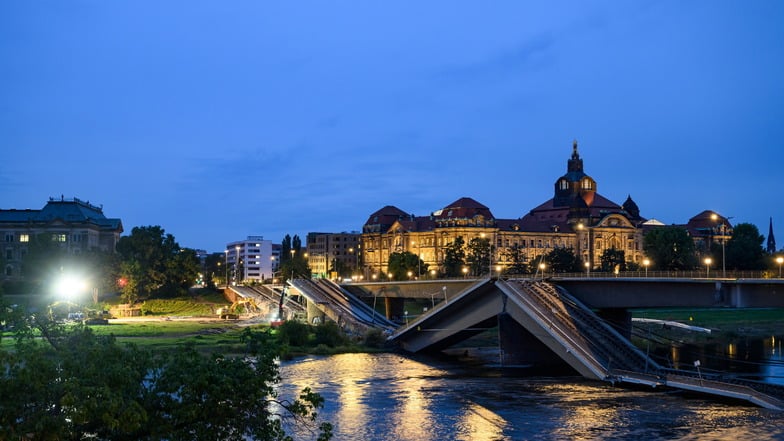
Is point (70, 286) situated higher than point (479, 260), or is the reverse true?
point (479, 260)

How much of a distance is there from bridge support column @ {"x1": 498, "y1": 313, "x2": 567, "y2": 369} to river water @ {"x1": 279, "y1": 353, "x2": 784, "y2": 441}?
4.91 metres

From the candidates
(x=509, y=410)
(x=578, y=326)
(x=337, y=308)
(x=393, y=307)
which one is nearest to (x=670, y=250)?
(x=393, y=307)

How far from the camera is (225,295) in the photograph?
169 meters

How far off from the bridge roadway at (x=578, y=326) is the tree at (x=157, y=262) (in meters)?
83.1

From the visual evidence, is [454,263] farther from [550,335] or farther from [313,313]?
[550,335]

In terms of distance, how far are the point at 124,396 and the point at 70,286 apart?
450ft

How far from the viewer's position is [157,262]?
161 m

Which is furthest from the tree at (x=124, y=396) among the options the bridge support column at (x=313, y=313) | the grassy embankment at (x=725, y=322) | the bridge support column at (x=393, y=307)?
the bridge support column at (x=393, y=307)

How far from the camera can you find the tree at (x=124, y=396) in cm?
2150

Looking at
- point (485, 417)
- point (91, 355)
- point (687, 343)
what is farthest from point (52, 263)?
point (91, 355)

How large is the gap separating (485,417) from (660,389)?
16698 millimetres

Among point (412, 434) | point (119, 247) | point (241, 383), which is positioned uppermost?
point (119, 247)

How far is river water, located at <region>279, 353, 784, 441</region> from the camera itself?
4656cm

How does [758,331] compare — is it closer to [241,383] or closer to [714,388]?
[714,388]
